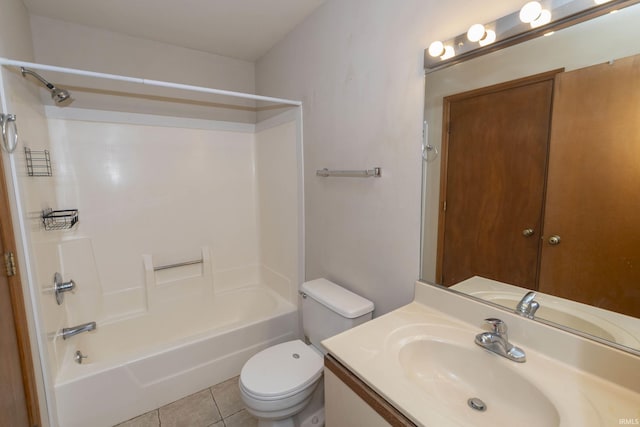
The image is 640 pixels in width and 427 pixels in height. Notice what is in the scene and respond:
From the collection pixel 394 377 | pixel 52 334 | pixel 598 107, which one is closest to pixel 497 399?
pixel 394 377

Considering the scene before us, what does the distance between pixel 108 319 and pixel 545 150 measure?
9.48ft

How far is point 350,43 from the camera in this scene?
5.19 feet

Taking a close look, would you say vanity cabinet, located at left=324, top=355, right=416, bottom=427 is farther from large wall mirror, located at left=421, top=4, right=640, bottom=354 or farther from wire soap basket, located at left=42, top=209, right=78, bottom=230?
wire soap basket, located at left=42, top=209, right=78, bottom=230

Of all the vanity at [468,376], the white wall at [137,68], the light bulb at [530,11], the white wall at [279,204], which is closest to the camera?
the vanity at [468,376]

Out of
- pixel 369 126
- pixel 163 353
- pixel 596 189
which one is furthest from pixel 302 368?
pixel 596 189

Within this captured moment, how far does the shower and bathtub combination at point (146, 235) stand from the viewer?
62.4 inches

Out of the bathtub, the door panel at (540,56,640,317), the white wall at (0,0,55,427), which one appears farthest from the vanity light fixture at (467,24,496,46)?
the bathtub

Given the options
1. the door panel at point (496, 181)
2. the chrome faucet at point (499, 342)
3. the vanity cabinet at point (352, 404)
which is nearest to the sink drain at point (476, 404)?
the chrome faucet at point (499, 342)

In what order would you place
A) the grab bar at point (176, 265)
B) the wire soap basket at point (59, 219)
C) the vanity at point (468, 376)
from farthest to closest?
the grab bar at point (176, 265) < the wire soap basket at point (59, 219) < the vanity at point (468, 376)

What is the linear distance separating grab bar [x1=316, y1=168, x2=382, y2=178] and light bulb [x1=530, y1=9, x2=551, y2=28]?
78 centimetres

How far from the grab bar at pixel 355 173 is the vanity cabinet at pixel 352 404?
89 centimetres

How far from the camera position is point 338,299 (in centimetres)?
160

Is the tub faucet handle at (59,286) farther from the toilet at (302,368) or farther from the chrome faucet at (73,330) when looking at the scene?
the toilet at (302,368)

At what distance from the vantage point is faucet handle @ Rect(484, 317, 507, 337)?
1.00 metres
